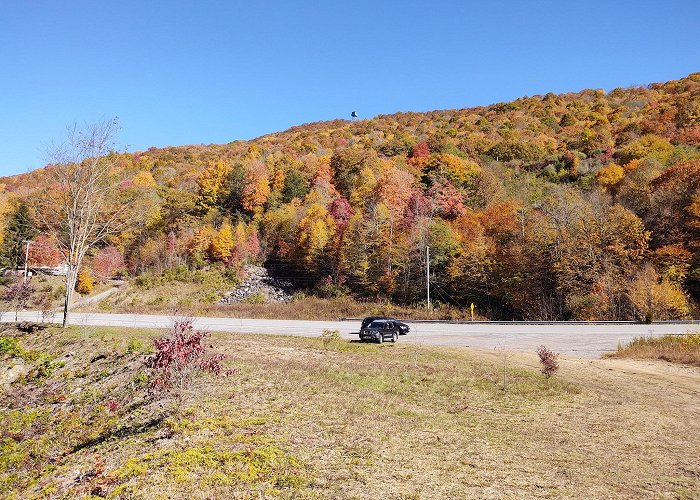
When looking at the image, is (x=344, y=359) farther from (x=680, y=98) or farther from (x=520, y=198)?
(x=680, y=98)

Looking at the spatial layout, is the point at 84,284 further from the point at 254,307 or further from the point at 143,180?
the point at 143,180

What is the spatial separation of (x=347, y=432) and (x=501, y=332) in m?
22.6

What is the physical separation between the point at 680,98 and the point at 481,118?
34.6 m

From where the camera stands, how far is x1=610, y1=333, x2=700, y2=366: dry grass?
1956cm

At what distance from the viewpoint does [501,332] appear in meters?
28.8

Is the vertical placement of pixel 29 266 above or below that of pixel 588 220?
below

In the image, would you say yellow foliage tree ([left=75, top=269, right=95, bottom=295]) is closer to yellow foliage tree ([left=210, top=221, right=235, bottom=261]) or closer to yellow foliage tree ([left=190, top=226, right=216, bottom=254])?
yellow foliage tree ([left=190, top=226, right=216, bottom=254])

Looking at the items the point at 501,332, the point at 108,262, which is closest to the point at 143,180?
the point at 108,262

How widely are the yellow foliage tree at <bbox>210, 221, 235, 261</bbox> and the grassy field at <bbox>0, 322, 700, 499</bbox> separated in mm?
39727

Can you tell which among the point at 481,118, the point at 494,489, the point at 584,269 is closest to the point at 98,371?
the point at 494,489

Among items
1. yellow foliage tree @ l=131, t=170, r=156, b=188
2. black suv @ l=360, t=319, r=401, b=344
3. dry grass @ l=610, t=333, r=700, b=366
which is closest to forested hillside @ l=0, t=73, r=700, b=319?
yellow foliage tree @ l=131, t=170, r=156, b=188

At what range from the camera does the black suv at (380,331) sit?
2397 centimetres

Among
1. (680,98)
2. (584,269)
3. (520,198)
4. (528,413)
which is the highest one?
(680,98)

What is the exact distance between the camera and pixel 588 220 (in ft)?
119
